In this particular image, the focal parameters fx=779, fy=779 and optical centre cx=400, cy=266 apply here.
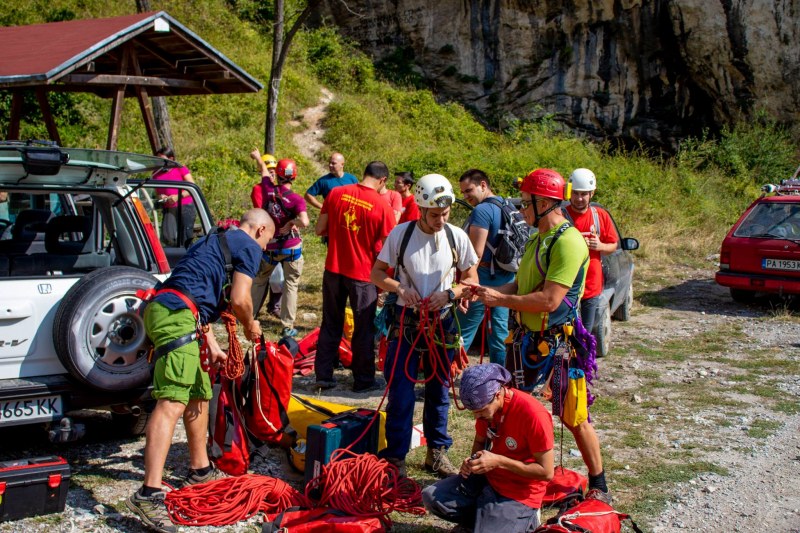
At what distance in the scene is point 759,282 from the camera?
10.7m

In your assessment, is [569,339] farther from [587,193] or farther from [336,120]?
[336,120]

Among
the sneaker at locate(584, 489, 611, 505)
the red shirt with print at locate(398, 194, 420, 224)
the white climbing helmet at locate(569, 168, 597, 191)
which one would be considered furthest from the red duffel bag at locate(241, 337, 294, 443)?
the red shirt with print at locate(398, 194, 420, 224)

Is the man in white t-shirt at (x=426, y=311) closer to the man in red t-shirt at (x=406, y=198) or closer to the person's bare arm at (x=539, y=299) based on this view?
the person's bare arm at (x=539, y=299)

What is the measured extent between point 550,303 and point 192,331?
Result: 211 cm

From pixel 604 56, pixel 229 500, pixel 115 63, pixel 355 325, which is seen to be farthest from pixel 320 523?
pixel 604 56

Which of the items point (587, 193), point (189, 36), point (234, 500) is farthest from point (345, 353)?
point (189, 36)

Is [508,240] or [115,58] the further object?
[115,58]

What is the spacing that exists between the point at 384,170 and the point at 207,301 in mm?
3029

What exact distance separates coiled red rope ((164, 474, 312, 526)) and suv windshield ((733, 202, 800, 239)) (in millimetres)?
8542

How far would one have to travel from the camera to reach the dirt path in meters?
20.1

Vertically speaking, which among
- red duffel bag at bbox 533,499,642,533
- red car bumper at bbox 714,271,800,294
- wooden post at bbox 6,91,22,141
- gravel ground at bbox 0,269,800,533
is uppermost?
wooden post at bbox 6,91,22,141

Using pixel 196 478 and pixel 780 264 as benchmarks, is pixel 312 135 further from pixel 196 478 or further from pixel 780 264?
pixel 196 478

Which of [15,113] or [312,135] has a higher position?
[312,135]

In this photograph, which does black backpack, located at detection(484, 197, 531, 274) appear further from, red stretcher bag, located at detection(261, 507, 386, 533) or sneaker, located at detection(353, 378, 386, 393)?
red stretcher bag, located at detection(261, 507, 386, 533)
